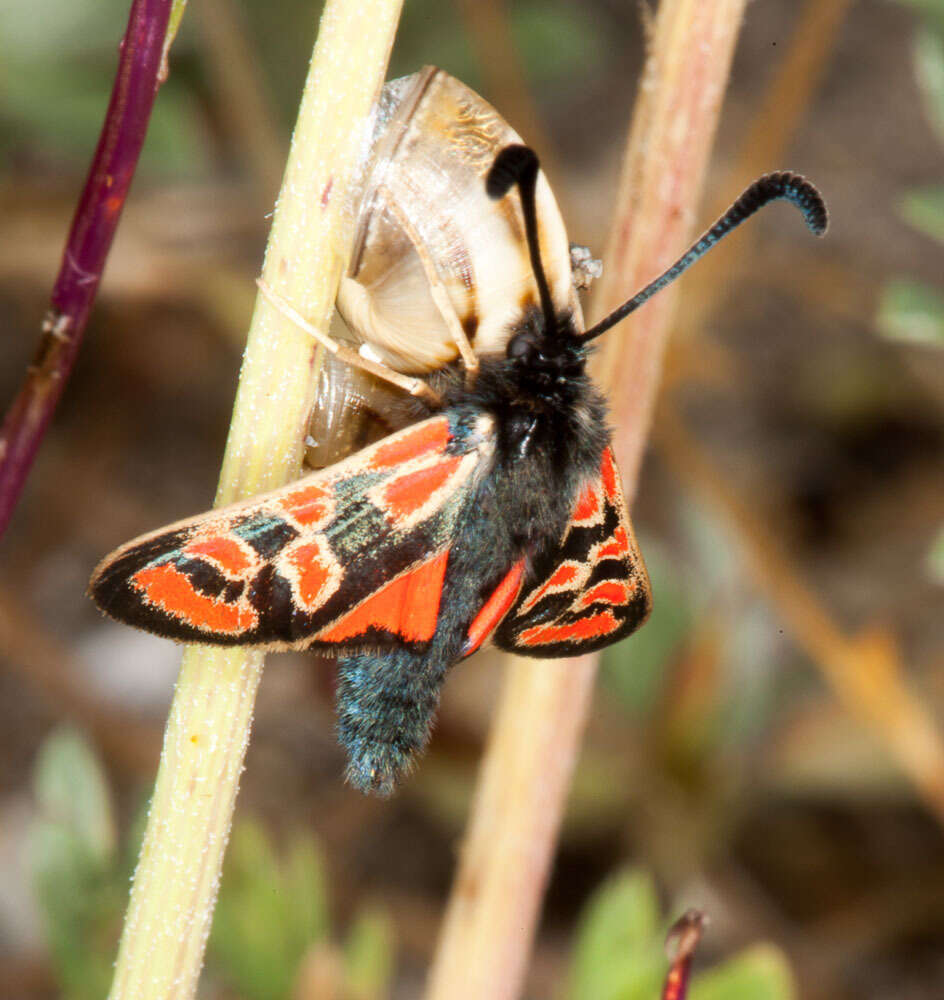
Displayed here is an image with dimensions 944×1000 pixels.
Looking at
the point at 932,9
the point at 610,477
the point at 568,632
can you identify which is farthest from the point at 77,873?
the point at 932,9

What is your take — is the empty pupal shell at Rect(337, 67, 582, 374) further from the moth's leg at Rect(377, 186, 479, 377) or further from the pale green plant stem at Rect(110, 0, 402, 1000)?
the pale green plant stem at Rect(110, 0, 402, 1000)

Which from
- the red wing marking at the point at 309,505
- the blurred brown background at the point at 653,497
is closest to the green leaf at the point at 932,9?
the blurred brown background at the point at 653,497

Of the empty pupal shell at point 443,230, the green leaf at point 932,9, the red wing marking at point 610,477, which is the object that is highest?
the green leaf at point 932,9

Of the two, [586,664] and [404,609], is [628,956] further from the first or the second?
[404,609]

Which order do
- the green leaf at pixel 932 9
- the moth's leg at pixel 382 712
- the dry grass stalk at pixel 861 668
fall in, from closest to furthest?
the moth's leg at pixel 382 712 < the green leaf at pixel 932 9 < the dry grass stalk at pixel 861 668

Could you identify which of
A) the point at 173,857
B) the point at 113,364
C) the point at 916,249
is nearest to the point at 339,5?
the point at 173,857

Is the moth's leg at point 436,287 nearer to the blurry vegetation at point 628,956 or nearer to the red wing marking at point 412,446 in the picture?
the red wing marking at point 412,446

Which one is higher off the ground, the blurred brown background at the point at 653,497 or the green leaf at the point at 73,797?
the blurred brown background at the point at 653,497
